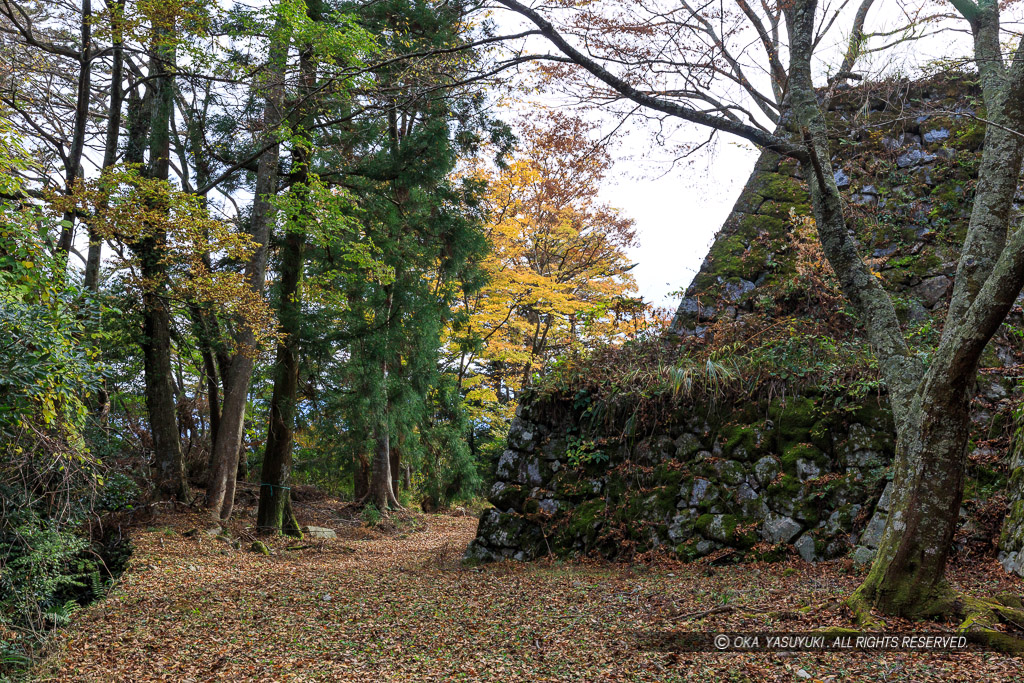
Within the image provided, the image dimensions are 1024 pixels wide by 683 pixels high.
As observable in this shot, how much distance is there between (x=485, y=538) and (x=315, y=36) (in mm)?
7202

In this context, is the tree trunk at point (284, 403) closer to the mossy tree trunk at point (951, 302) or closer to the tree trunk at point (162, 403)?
the tree trunk at point (162, 403)

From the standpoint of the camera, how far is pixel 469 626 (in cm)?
474

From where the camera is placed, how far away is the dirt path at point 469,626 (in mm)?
3545

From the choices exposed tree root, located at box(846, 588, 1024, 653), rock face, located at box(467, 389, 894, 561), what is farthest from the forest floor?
rock face, located at box(467, 389, 894, 561)

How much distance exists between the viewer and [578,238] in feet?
55.6

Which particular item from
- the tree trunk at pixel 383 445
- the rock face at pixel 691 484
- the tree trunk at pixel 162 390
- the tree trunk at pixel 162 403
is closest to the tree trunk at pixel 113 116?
the tree trunk at pixel 162 390

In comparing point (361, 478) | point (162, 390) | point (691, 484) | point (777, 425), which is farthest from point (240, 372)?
point (777, 425)

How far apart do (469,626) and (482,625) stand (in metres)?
0.10

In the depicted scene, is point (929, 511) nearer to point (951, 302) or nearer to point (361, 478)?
point (951, 302)

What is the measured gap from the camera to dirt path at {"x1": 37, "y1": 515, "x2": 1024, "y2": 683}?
11.6 feet

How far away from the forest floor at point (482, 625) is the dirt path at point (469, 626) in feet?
0.05

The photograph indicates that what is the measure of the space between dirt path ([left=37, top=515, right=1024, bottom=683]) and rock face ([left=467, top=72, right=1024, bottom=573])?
502 millimetres

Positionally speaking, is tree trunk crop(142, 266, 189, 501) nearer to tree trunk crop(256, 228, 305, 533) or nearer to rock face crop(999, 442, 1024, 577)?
tree trunk crop(256, 228, 305, 533)

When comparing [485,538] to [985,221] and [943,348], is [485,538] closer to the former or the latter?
[943,348]
